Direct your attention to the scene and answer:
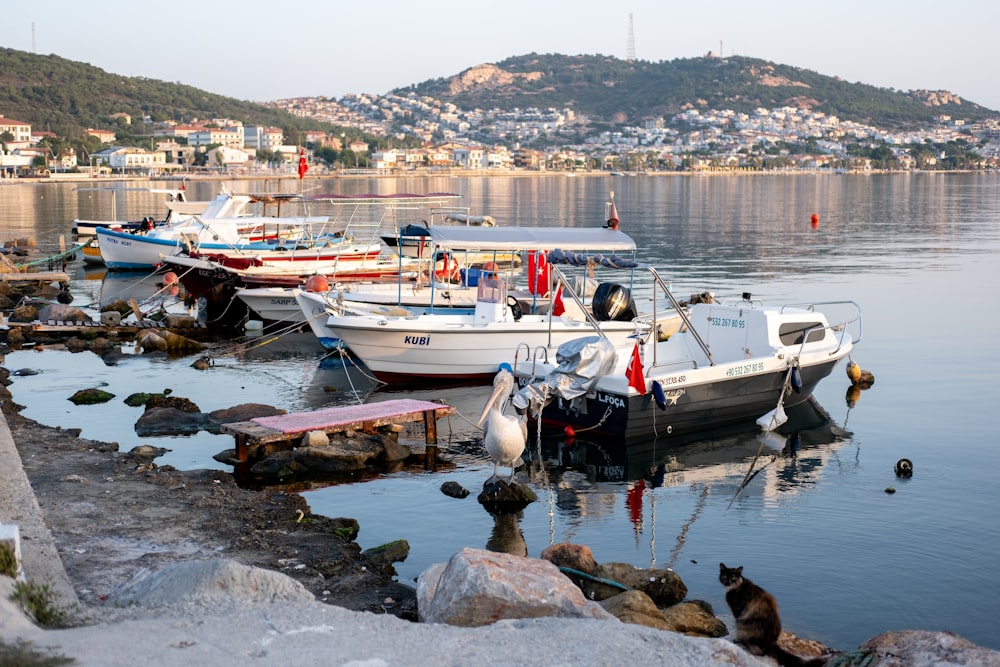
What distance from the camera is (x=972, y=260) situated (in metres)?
40.8

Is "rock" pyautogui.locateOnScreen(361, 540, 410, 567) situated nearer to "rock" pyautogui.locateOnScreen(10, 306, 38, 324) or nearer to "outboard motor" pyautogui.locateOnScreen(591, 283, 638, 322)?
"outboard motor" pyautogui.locateOnScreen(591, 283, 638, 322)

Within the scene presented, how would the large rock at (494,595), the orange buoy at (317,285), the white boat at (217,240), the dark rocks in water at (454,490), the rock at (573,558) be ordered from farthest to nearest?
the white boat at (217,240) → the orange buoy at (317,285) → the dark rocks in water at (454,490) → the rock at (573,558) → the large rock at (494,595)

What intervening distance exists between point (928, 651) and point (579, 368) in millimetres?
8191

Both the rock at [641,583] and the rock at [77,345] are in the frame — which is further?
the rock at [77,345]

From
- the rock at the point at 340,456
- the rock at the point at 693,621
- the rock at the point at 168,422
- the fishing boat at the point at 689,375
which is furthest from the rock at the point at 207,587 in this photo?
the rock at the point at 168,422

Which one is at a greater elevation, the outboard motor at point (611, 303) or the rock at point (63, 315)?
the outboard motor at point (611, 303)

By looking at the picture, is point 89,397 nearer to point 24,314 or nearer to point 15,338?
point 15,338

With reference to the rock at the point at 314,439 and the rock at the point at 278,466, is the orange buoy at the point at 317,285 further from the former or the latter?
the rock at the point at 278,466

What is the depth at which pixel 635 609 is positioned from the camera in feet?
26.7

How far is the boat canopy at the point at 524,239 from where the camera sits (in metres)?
18.7

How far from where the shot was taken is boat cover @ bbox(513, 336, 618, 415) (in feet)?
49.6

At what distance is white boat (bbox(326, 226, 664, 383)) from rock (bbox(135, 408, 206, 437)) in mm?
3697

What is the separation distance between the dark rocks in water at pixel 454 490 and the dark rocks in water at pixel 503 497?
282mm

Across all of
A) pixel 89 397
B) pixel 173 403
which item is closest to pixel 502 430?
pixel 173 403
